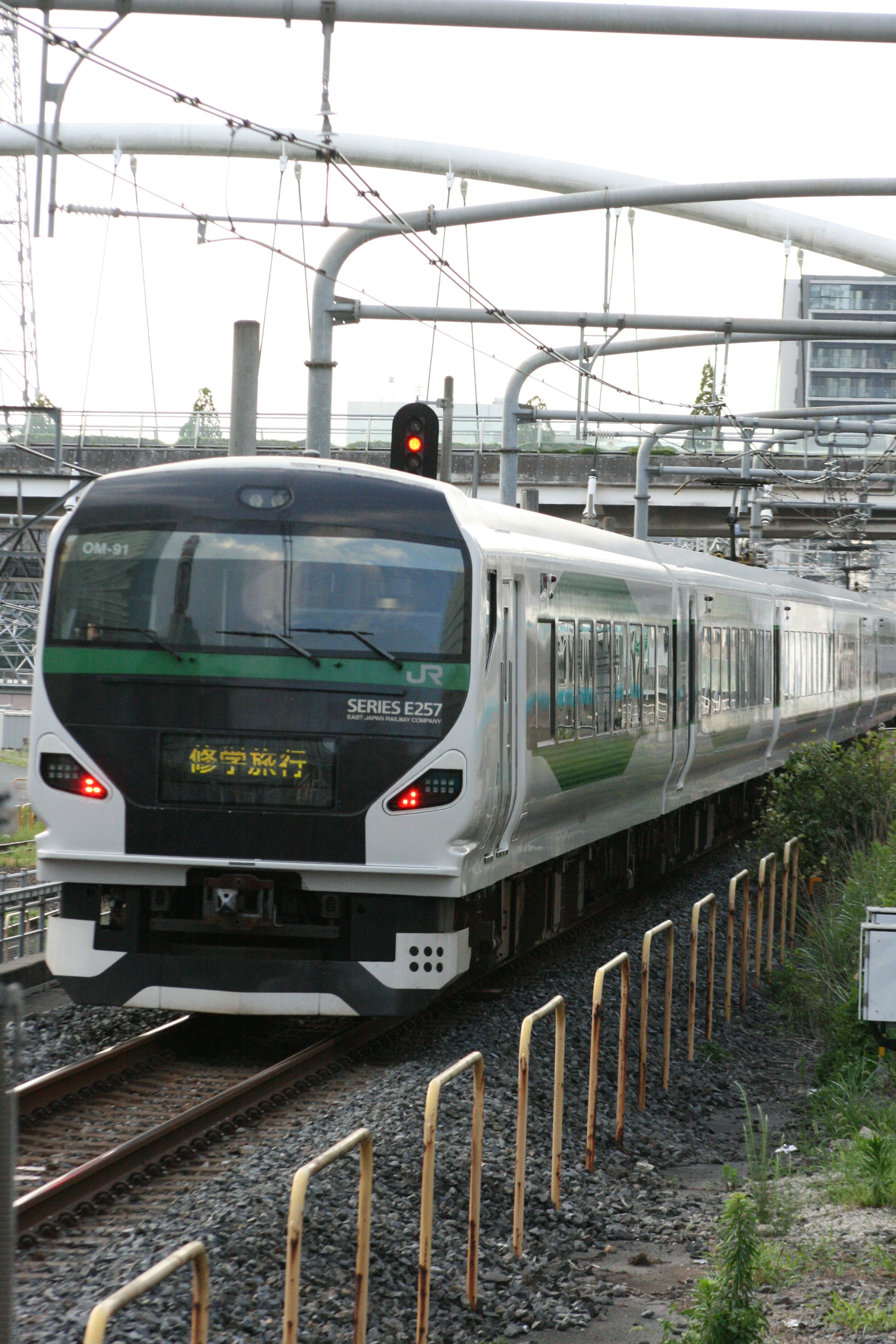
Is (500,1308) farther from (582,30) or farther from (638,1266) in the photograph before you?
(582,30)

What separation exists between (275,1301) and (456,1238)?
1177 mm

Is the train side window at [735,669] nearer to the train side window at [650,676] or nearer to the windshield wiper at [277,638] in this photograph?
the train side window at [650,676]

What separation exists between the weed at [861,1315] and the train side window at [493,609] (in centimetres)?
414

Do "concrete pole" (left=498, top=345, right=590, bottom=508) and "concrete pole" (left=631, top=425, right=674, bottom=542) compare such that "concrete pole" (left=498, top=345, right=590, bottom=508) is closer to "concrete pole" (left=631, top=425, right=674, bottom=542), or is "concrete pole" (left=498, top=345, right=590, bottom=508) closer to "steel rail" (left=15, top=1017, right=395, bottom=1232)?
"concrete pole" (left=631, top=425, right=674, bottom=542)

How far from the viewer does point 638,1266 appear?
6.82 m

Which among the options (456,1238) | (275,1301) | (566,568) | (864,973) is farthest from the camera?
(566,568)

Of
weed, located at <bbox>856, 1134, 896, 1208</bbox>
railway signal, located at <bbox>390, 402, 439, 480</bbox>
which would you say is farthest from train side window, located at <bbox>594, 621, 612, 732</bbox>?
weed, located at <bbox>856, 1134, 896, 1208</bbox>

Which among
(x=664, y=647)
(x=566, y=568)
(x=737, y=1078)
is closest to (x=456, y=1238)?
(x=737, y=1078)

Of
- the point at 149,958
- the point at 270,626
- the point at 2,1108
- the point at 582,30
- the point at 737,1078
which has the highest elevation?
the point at 582,30

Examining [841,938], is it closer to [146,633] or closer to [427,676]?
[427,676]

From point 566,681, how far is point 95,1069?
A: 4305 mm

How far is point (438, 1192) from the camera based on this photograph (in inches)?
275

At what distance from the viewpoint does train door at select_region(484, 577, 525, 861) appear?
9.52 metres

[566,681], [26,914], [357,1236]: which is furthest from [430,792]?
[26,914]
